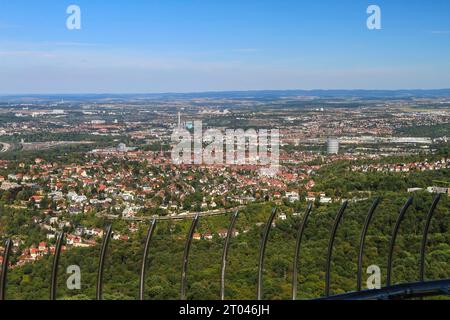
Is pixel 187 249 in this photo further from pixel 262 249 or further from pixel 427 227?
pixel 427 227

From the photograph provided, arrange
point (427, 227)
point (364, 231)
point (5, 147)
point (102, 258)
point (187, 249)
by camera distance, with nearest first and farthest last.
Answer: point (102, 258)
point (187, 249)
point (364, 231)
point (427, 227)
point (5, 147)

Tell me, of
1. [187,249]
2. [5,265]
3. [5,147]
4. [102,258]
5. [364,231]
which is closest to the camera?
[5,265]

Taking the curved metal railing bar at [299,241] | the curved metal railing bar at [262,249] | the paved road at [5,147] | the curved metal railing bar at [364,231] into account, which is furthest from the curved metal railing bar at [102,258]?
the paved road at [5,147]

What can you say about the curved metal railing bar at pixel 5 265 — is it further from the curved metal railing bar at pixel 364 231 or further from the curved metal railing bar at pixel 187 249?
the curved metal railing bar at pixel 364 231

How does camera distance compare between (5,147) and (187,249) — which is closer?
(187,249)

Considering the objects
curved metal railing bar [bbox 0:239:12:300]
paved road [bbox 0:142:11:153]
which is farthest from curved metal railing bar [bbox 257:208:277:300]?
paved road [bbox 0:142:11:153]

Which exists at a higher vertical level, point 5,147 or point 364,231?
point 364,231

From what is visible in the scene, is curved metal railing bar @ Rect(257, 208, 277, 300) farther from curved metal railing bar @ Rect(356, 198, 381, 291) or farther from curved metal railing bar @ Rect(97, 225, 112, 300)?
curved metal railing bar @ Rect(97, 225, 112, 300)

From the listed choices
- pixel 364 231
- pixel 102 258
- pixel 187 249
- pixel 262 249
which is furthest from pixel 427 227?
pixel 102 258
